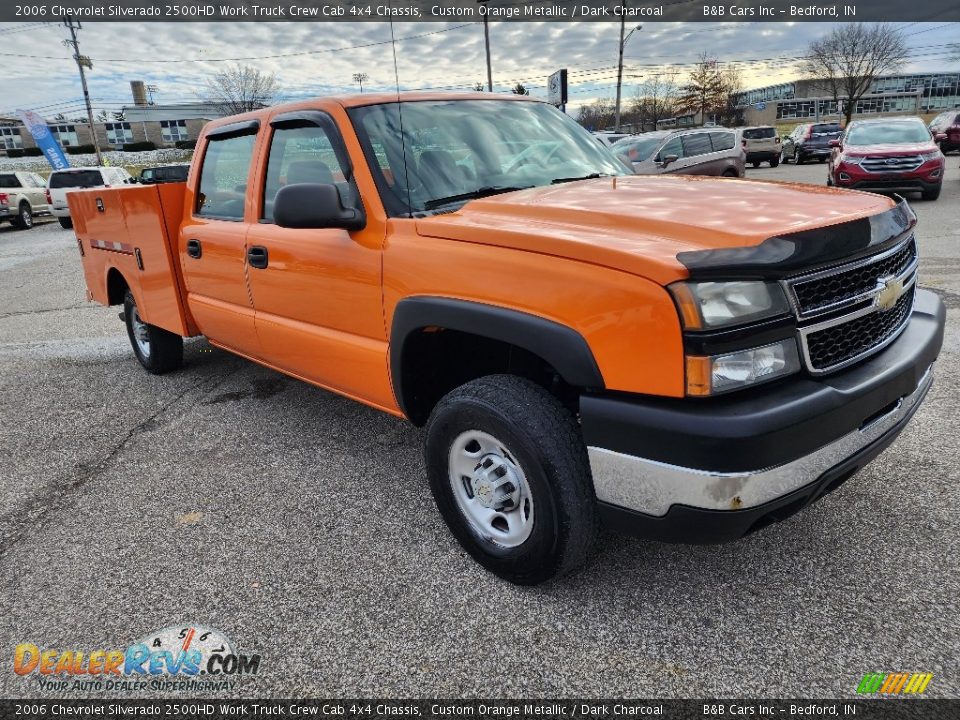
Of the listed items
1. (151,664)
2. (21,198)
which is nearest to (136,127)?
(21,198)

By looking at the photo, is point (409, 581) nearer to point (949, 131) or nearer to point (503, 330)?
point (503, 330)

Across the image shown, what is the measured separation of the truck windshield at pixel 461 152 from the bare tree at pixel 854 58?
63.7m

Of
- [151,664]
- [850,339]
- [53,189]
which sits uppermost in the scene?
[850,339]

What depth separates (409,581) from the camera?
2.61m

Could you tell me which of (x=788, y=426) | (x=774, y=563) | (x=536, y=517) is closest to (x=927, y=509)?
(x=774, y=563)

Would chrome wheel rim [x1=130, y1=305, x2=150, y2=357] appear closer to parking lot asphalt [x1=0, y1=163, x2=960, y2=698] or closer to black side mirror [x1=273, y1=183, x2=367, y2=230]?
parking lot asphalt [x1=0, y1=163, x2=960, y2=698]

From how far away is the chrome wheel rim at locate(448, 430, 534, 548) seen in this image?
7.92 ft

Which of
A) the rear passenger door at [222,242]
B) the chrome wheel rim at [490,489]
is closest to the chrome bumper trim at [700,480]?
the chrome wheel rim at [490,489]

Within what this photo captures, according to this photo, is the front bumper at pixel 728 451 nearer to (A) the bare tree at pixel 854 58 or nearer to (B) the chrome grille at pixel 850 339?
(B) the chrome grille at pixel 850 339

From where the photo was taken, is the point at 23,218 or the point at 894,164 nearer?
the point at 894,164

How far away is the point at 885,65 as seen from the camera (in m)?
58.8

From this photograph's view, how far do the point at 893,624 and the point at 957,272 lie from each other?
6.16 metres

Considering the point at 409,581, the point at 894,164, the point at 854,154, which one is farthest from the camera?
the point at 854,154

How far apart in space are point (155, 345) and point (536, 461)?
4.09 metres
